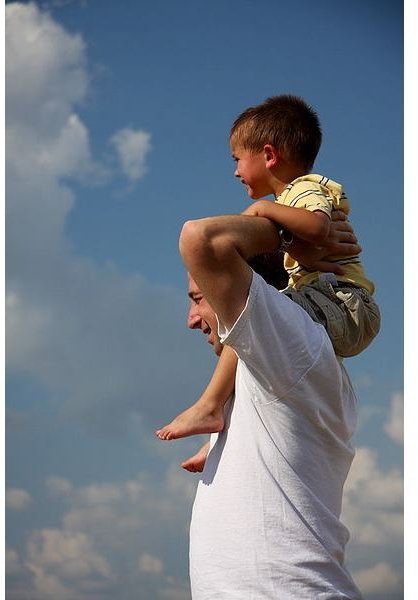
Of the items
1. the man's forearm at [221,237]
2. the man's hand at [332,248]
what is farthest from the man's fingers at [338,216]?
the man's forearm at [221,237]

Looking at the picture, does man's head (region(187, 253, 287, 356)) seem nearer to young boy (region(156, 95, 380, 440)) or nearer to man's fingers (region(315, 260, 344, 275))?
young boy (region(156, 95, 380, 440))

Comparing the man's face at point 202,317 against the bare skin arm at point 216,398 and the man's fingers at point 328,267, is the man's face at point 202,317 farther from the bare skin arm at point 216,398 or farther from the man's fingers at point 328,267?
the man's fingers at point 328,267

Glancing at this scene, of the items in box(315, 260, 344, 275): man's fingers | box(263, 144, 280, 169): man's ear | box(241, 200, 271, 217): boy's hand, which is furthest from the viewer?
box(263, 144, 280, 169): man's ear

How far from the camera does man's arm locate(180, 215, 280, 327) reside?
1947 mm

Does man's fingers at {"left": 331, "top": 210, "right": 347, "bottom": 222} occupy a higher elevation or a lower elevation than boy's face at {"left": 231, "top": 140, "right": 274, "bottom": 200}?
lower

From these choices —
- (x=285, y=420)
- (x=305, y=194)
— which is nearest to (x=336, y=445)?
(x=285, y=420)

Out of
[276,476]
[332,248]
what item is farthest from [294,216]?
[276,476]

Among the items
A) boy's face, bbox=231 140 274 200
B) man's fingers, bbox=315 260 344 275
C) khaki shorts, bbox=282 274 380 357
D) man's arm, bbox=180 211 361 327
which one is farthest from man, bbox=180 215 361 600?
boy's face, bbox=231 140 274 200

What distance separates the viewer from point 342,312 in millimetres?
2340

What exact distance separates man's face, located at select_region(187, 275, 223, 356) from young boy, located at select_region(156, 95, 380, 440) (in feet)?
0.44

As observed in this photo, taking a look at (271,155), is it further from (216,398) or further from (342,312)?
(216,398)

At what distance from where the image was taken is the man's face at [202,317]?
2494 millimetres

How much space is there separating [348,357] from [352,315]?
0.13 metres
